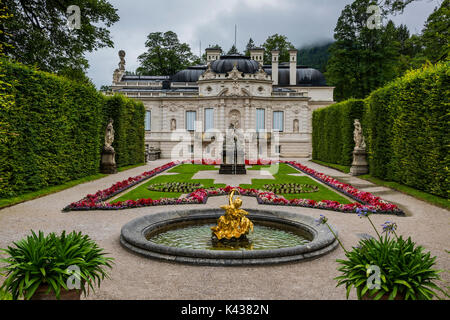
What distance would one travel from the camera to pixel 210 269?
588 centimetres

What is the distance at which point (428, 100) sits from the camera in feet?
44.6

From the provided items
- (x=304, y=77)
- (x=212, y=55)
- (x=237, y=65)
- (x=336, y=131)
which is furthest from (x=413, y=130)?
(x=212, y=55)

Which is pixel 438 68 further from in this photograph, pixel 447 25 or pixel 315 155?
pixel 315 155

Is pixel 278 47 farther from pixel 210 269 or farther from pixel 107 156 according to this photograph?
pixel 210 269

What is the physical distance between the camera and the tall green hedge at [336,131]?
80.7 feet

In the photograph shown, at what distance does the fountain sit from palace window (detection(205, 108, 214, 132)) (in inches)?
1313

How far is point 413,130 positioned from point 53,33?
20345 millimetres

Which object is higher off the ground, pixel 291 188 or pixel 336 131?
pixel 336 131

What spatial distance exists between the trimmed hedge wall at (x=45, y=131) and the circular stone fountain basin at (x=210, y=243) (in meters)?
6.65

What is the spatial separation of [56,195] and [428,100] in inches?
591
